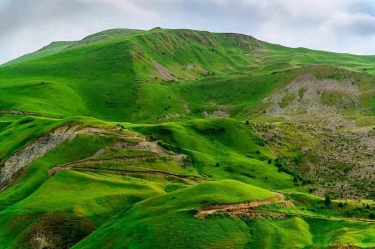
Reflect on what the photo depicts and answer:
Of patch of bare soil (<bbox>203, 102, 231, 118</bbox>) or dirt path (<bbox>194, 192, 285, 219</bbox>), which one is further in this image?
patch of bare soil (<bbox>203, 102, 231, 118</bbox>)

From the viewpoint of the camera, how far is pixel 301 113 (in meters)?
165

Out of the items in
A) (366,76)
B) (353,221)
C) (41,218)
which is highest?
(366,76)

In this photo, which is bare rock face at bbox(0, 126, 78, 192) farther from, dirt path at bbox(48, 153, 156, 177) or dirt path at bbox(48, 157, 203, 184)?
dirt path at bbox(48, 157, 203, 184)

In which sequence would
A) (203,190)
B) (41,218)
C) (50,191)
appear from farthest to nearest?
(50,191) < (41,218) < (203,190)

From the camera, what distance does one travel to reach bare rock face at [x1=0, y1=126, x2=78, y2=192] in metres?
79.8

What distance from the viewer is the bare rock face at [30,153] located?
79850mm

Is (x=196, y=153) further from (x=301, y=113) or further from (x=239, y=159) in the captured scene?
(x=301, y=113)

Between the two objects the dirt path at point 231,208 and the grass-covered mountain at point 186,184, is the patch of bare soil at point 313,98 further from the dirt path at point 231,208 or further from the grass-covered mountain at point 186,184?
the dirt path at point 231,208

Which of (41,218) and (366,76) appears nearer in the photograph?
(41,218)

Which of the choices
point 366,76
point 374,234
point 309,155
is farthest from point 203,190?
point 366,76

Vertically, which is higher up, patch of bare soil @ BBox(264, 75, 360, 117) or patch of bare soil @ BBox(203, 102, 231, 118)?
patch of bare soil @ BBox(264, 75, 360, 117)

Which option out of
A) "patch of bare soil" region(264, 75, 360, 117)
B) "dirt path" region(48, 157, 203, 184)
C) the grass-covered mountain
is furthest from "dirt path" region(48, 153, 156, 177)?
"patch of bare soil" region(264, 75, 360, 117)

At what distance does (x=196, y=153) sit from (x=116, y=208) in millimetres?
30523

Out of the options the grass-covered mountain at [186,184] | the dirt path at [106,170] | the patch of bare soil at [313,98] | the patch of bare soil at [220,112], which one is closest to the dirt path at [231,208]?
the grass-covered mountain at [186,184]
